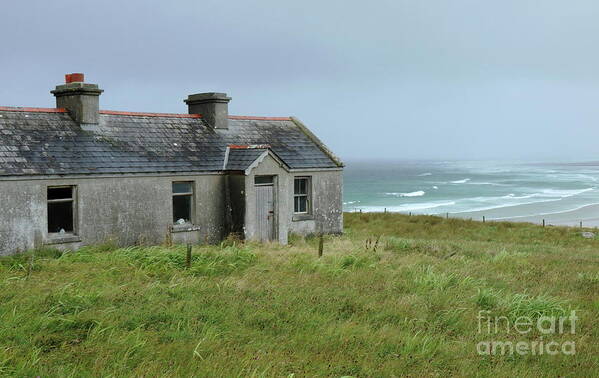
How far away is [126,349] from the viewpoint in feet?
25.3

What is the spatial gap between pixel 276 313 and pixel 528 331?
12.6 feet

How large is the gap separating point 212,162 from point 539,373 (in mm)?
14663

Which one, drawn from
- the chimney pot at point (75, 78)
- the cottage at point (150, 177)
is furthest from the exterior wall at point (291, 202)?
the chimney pot at point (75, 78)

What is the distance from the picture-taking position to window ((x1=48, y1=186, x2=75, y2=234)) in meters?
17.4

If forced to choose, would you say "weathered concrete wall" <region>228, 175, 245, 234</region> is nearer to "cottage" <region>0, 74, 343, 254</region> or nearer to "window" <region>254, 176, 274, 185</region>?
"cottage" <region>0, 74, 343, 254</region>

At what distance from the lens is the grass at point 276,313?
7613mm

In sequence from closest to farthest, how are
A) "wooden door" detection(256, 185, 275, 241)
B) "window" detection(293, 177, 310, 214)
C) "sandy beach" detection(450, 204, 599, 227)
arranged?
"wooden door" detection(256, 185, 275, 241) < "window" detection(293, 177, 310, 214) < "sandy beach" detection(450, 204, 599, 227)

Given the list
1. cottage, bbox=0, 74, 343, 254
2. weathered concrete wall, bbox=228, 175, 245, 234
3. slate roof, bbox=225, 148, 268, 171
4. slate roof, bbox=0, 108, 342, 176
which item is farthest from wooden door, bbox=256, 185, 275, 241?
slate roof, bbox=0, 108, 342, 176

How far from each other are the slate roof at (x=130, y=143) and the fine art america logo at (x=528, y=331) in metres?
12.1

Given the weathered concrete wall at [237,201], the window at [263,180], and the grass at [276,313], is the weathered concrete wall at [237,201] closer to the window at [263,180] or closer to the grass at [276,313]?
the window at [263,180]

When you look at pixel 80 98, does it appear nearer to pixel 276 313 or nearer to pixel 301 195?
pixel 301 195

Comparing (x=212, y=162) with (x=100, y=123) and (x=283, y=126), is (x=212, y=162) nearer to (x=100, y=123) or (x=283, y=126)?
(x=100, y=123)

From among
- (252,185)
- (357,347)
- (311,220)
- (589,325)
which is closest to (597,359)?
(589,325)

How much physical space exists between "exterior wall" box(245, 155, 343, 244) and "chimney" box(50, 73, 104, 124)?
5212 mm
